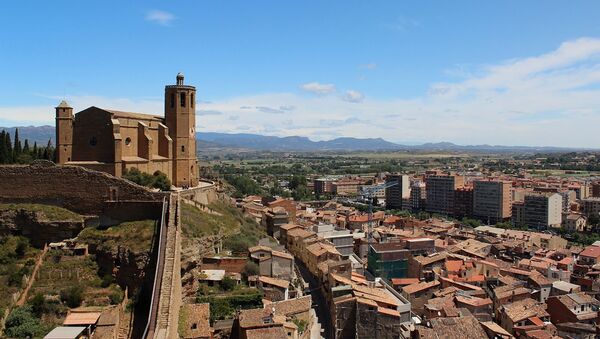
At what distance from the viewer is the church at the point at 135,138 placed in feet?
89.9

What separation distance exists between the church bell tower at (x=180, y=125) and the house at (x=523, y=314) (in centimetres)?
1792

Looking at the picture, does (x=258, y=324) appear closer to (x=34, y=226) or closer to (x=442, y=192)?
(x=34, y=226)

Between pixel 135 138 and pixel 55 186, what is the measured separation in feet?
19.6

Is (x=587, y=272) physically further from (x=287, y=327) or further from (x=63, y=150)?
(x=63, y=150)

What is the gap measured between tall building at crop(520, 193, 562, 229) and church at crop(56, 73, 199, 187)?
154 feet

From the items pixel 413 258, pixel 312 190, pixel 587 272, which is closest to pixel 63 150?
pixel 413 258

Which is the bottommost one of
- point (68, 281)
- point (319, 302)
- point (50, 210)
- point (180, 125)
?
point (319, 302)

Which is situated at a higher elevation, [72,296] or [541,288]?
[72,296]

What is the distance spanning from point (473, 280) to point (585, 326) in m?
7.54

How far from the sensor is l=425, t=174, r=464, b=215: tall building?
79062 mm

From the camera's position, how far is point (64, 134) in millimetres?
27797

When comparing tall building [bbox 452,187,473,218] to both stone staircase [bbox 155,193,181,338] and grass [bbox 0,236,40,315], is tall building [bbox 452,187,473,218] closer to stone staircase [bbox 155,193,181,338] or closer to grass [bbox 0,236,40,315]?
stone staircase [bbox 155,193,181,338]

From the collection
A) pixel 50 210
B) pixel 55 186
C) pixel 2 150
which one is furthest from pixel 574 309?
pixel 2 150

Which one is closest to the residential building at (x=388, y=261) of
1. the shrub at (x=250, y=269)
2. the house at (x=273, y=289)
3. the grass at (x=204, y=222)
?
the grass at (x=204, y=222)
